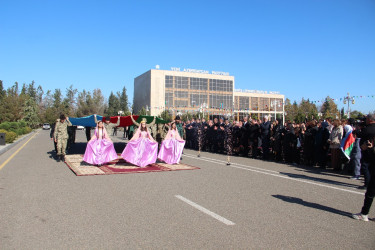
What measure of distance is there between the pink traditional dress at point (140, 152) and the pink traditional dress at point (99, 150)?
2.29 ft

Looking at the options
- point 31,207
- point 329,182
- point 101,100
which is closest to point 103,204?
point 31,207

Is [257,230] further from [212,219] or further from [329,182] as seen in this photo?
[329,182]

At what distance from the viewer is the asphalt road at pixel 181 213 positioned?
15.5 ft

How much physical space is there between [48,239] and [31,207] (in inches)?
84.0

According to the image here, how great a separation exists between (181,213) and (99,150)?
7.82 m

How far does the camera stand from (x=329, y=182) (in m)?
9.64

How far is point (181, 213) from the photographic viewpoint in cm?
610

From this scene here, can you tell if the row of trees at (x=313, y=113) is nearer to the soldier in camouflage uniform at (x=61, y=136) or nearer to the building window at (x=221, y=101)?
the soldier in camouflage uniform at (x=61, y=136)

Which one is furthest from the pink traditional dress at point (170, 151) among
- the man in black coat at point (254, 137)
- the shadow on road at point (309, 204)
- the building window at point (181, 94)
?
the building window at point (181, 94)

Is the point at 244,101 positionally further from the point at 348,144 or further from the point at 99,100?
the point at 348,144

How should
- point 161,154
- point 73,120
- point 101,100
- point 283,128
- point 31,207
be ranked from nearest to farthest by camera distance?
1. point 31,207
2. point 161,154
3. point 283,128
4. point 73,120
5. point 101,100

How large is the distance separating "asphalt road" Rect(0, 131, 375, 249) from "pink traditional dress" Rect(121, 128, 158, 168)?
2554 millimetres

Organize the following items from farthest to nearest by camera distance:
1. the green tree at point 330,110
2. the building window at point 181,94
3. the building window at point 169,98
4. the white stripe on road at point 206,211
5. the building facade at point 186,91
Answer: the building window at point 181,94 → the building window at point 169,98 → the building facade at point 186,91 → the green tree at point 330,110 → the white stripe on road at point 206,211

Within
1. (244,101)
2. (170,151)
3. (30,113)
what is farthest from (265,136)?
(244,101)
